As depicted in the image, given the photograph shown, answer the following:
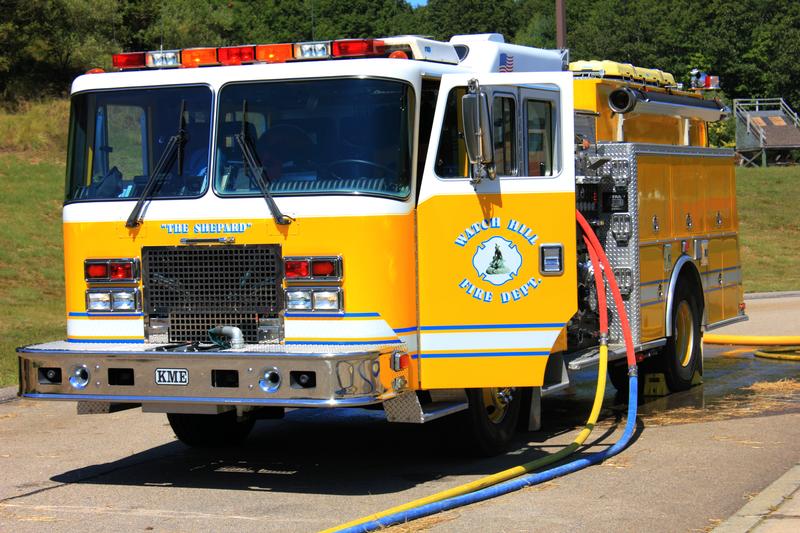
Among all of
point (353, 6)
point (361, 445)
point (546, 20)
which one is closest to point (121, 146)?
point (361, 445)

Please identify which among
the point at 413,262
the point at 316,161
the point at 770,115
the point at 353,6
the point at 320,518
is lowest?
the point at 320,518

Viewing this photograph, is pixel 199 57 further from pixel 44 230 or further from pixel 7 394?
pixel 44 230

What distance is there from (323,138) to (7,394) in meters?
6.07

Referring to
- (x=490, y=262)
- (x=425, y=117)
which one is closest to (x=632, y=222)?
(x=490, y=262)

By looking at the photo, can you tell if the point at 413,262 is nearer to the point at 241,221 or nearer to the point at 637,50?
the point at 241,221

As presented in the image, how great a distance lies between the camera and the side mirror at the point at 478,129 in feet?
26.8

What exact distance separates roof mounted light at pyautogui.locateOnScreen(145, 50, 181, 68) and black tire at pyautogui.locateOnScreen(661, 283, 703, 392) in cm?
545

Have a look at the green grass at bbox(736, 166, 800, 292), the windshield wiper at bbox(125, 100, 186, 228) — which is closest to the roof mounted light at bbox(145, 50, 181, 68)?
the windshield wiper at bbox(125, 100, 186, 228)

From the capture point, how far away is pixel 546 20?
113 meters

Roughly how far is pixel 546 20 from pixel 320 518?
10891cm

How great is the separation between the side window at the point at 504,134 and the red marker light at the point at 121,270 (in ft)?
8.43

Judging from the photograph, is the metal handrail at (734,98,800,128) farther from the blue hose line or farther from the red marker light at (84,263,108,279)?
the red marker light at (84,263,108,279)

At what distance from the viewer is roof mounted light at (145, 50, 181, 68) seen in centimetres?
894

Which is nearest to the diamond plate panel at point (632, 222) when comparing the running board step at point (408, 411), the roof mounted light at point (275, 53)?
the running board step at point (408, 411)
